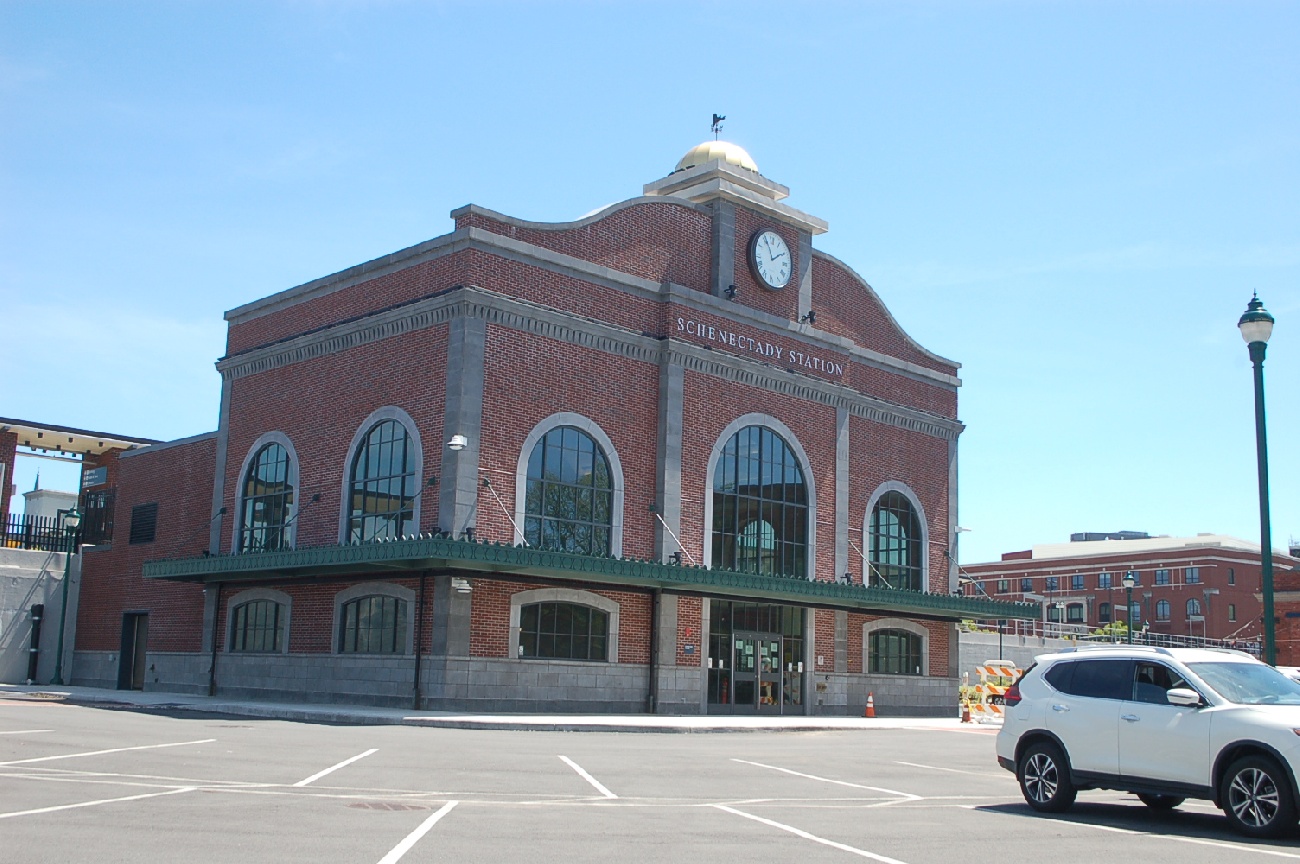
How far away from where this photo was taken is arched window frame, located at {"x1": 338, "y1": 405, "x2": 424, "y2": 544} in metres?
31.5

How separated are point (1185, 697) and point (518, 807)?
20.9 feet

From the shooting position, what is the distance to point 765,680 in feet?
121

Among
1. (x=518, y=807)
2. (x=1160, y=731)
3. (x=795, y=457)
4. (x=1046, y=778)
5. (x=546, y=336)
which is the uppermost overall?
(x=546, y=336)

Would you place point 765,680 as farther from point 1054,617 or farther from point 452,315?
point 1054,617

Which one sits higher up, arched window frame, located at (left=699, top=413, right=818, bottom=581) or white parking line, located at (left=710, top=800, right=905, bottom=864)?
arched window frame, located at (left=699, top=413, right=818, bottom=581)

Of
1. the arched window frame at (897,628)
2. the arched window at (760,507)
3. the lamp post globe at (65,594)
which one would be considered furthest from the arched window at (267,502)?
the arched window frame at (897,628)

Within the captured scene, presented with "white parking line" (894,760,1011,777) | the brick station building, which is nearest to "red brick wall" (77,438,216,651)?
the brick station building

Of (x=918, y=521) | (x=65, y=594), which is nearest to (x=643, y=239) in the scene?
(x=918, y=521)

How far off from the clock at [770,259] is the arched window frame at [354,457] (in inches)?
481

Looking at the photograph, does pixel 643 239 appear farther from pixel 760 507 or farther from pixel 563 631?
pixel 563 631

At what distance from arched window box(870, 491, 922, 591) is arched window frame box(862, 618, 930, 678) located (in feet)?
4.22

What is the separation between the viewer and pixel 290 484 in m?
36.2

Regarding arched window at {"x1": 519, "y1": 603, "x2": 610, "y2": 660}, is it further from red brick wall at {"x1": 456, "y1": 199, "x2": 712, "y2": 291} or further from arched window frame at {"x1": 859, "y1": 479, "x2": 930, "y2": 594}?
arched window frame at {"x1": 859, "y1": 479, "x2": 930, "y2": 594}

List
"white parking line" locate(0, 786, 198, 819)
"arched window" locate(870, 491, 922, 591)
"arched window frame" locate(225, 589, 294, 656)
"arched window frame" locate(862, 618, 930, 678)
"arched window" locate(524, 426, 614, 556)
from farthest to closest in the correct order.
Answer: "arched window" locate(870, 491, 922, 591), "arched window frame" locate(862, 618, 930, 678), "arched window frame" locate(225, 589, 294, 656), "arched window" locate(524, 426, 614, 556), "white parking line" locate(0, 786, 198, 819)
